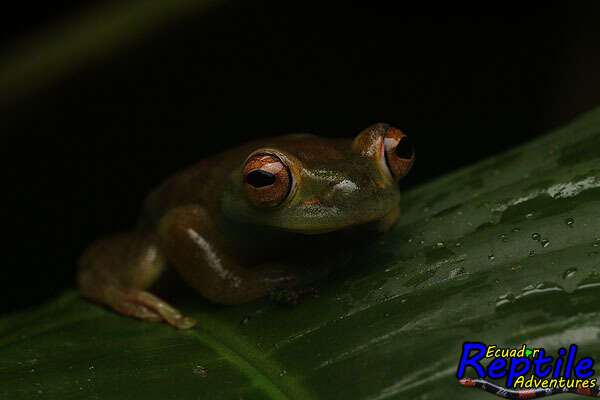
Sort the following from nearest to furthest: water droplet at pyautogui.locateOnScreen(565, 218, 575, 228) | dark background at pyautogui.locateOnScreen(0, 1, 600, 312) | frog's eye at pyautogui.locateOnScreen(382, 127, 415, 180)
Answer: water droplet at pyautogui.locateOnScreen(565, 218, 575, 228) → frog's eye at pyautogui.locateOnScreen(382, 127, 415, 180) → dark background at pyautogui.locateOnScreen(0, 1, 600, 312)

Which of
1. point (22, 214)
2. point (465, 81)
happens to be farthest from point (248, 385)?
point (465, 81)

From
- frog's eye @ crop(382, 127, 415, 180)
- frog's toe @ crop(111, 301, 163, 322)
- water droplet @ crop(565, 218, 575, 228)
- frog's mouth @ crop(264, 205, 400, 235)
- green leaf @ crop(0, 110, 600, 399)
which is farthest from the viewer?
frog's toe @ crop(111, 301, 163, 322)

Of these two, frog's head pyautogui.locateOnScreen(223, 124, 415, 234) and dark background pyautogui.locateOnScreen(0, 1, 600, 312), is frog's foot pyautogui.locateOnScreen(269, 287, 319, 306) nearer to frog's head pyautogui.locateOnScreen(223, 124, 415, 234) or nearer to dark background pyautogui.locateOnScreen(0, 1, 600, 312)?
frog's head pyautogui.locateOnScreen(223, 124, 415, 234)

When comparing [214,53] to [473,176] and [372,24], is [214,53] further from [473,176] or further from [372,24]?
[473,176]

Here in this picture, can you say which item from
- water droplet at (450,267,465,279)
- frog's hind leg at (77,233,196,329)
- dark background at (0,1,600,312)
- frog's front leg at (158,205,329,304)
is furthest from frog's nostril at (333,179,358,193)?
dark background at (0,1,600,312)

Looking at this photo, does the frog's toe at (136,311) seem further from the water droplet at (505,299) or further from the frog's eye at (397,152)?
the water droplet at (505,299)

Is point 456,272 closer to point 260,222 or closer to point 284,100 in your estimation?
point 260,222

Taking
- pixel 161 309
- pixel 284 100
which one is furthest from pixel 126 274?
pixel 284 100

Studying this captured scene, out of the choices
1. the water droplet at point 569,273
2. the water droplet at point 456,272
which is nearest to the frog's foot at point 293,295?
the water droplet at point 456,272
